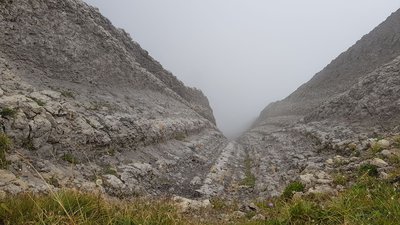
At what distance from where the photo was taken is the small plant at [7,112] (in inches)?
457

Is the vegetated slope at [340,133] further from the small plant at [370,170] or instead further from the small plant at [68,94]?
the small plant at [68,94]

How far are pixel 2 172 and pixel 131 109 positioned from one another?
13.7 meters

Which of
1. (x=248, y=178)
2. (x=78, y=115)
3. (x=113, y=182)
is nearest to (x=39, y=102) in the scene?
(x=78, y=115)

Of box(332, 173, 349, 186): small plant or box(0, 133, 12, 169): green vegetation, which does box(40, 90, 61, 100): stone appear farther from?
box(332, 173, 349, 186): small plant

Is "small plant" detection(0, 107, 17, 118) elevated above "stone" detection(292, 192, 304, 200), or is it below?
above

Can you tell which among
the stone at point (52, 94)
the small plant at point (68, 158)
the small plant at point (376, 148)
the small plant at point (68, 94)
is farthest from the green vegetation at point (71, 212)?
the small plant at point (68, 94)

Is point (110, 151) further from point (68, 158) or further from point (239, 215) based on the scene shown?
point (239, 215)

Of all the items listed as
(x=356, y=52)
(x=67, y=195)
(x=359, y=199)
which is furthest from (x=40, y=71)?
(x=356, y=52)

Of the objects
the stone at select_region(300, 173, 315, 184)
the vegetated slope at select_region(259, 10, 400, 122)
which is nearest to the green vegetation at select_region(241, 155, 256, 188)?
the stone at select_region(300, 173, 315, 184)

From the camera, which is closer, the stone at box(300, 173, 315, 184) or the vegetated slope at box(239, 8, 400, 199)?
the stone at box(300, 173, 315, 184)

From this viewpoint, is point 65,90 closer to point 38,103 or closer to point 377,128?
point 38,103

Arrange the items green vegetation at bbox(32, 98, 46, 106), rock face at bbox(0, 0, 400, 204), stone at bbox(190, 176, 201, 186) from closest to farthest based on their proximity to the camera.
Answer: rock face at bbox(0, 0, 400, 204) → green vegetation at bbox(32, 98, 46, 106) → stone at bbox(190, 176, 201, 186)

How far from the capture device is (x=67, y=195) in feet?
18.8

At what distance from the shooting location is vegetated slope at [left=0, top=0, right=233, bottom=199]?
38.7ft
